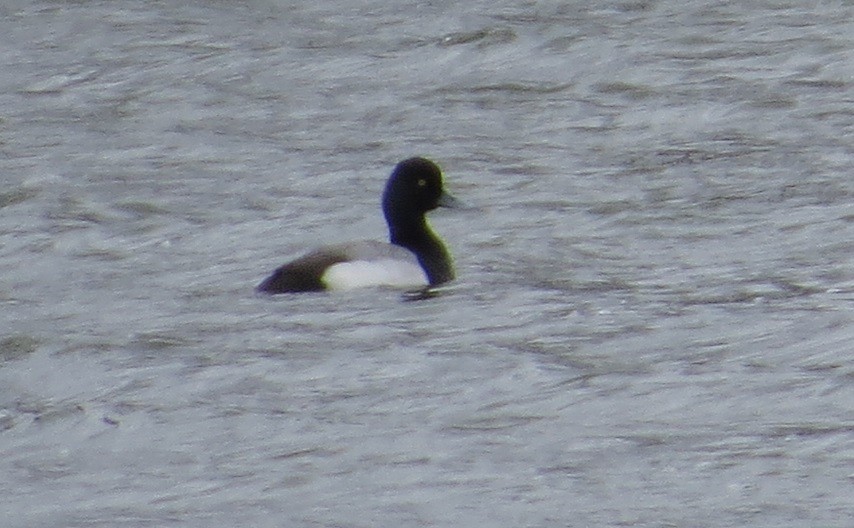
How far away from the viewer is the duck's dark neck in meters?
10.3

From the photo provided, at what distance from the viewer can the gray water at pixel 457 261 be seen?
7352 millimetres

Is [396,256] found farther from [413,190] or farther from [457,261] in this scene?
[457,261]

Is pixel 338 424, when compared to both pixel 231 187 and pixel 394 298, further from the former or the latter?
pixel 231 187

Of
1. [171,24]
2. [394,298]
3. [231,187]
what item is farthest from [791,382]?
[171,24]

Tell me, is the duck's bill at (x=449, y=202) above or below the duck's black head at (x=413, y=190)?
below

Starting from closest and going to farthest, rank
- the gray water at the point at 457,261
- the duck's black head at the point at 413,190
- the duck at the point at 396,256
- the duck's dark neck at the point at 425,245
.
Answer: the gray water at the point at 457,261, the duck at the point at 396,256, the duck's dark neck at the point at 425,245, the duck's black head at the point at 413,190

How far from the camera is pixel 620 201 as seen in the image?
11.5 meters

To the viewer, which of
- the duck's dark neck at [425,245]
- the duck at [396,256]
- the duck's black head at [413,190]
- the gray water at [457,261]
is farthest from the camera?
the duck's black head at [413,190]

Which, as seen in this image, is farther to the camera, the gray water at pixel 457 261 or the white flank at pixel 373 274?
the white flank at pixel 373 274

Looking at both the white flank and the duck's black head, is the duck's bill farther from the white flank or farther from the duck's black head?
the white flank

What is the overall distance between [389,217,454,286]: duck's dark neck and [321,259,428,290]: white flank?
Answer: 2.2 inches

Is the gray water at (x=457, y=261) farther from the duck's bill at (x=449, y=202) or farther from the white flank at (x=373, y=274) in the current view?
the duck's bill at (x=449, y=202)

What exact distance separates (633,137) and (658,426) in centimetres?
521

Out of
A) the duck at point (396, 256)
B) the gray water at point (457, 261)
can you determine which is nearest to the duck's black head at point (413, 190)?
the duck at point (396, 256)
